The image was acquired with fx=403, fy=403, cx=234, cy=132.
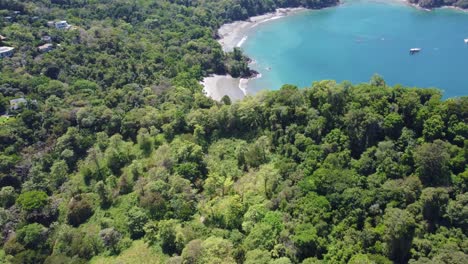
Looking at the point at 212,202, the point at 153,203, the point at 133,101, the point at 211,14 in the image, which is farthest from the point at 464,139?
the point at 211,14

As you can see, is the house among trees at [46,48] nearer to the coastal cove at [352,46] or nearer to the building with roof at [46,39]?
the building with roof at [46,39]

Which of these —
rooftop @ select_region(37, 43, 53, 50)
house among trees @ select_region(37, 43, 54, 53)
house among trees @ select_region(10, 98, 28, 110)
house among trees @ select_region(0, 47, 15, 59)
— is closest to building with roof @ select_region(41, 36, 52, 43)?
rooftop @ select_region(37, 43, 53, 50)

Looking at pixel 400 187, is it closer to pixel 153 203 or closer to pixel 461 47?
pixel 153 203

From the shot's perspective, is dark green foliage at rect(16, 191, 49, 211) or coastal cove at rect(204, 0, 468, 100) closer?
dark green foliage at rect(16, 191, 49, 211)

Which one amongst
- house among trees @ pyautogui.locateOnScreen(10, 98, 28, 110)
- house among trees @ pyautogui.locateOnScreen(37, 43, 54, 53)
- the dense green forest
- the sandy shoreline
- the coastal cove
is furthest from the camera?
the coastal cove

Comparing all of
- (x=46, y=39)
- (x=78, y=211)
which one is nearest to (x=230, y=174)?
(x=78, y=211)

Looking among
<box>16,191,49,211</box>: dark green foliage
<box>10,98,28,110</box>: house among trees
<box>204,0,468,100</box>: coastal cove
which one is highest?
<box>10,98,28,110</box>: house among trees

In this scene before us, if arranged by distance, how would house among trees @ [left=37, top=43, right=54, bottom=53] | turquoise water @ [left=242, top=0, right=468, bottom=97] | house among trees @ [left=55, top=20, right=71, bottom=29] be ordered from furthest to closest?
house among trees @ [left=55, top=20, right=71, bottom=29]
turquoise water @ [left=242, top=0, right=468, bottom=97]
house among trees @ [left=37, top=43, right=54, bottom=53]

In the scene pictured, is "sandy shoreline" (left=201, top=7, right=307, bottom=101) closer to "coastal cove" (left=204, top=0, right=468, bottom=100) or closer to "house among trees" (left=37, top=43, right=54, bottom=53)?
"coastal cove" (left=204, top=0, right=468, bottom=100)
